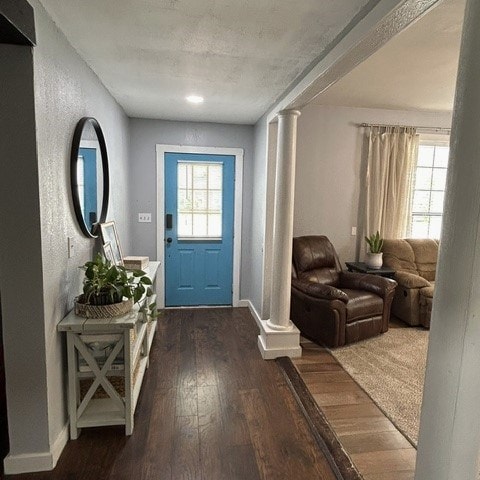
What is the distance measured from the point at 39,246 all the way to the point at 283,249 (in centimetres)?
198

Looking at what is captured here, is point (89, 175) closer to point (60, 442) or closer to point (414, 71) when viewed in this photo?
point (60, 442)

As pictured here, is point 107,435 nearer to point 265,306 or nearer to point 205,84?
point 265,306

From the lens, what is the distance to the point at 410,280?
3.71 m

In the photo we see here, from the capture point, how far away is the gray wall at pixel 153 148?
4070 millimetres

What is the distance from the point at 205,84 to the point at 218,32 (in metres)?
0.89

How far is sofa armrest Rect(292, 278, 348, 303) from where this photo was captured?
10.3 feet

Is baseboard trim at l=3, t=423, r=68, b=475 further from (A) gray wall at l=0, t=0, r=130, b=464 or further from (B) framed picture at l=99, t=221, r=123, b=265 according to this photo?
(B) framed picture at l=99, t=221, r=123, b=265

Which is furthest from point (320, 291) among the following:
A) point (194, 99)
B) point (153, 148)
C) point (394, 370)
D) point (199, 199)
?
point (153, 148)

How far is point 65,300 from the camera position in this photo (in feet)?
6.57

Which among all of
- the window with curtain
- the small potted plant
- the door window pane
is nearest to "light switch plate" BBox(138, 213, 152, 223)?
the door window pane

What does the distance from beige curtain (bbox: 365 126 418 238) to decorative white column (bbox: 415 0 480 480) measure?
320 cm

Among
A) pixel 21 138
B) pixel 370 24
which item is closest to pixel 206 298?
pixel 21 138

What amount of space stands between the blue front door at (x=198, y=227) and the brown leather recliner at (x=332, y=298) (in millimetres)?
1079

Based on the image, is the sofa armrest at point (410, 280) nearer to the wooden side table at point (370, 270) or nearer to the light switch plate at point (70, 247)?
the wooden side table at point (370, 270)
